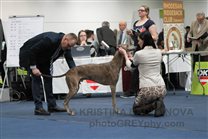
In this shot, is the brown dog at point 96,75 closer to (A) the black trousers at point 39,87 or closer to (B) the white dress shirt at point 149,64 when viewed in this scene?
(A) the black trousers at point 39,87

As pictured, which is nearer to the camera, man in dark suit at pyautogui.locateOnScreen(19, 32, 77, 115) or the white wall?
man in dark suit at pyautogui.locateOnScreen(19, 32, 77, 115)

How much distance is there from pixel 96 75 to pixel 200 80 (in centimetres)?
294

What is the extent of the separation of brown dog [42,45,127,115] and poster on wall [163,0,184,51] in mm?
2192

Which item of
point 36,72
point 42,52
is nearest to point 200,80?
point 42,52

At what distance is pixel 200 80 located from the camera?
7.84 metres

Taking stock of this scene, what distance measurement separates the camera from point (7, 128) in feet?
15.0

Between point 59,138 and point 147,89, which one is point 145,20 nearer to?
point 147,89

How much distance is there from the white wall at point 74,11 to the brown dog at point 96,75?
24.9ft

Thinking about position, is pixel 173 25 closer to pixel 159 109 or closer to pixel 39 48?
pixel 159 109

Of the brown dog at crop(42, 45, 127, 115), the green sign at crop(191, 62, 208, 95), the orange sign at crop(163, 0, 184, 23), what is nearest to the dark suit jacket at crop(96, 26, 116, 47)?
the orange sign at crop(163, 0, 184, 23)

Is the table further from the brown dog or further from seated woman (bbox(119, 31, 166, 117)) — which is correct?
seated woman (bbox(119, 31, 166, 117))

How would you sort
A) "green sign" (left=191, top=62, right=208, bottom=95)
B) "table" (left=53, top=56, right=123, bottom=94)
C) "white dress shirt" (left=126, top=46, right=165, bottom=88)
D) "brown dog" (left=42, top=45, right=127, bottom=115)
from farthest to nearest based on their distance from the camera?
"table" (left=53, top=56, right=123, bottom=94), "green sign" (left=191, top=62, right=208, bottom=95), "brown dog" (left=42, top=45, right=127, bottom=115), "white dress shirt" (left=126, top=46, right=165, bottom=88)

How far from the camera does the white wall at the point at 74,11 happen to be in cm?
1320

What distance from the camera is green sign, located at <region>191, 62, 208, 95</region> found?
306 inches
